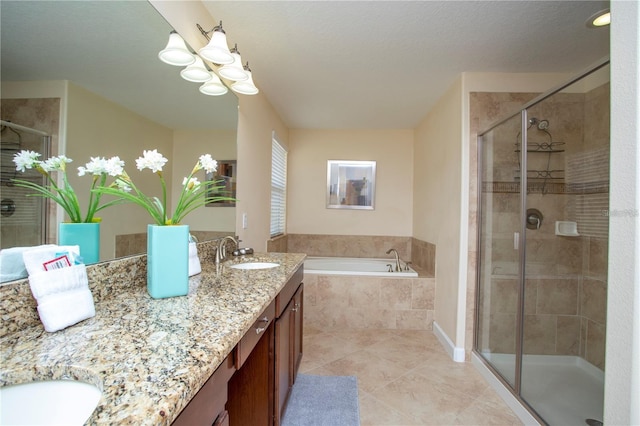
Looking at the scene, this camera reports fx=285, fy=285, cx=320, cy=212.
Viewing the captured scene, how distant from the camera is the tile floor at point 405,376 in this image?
1.74 meters

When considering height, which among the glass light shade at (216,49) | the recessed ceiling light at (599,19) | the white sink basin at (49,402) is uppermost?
the recessed ceiling light at (599,19)

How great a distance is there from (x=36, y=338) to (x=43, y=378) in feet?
0.62

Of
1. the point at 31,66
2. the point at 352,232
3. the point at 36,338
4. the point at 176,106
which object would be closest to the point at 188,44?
the point at 176,106

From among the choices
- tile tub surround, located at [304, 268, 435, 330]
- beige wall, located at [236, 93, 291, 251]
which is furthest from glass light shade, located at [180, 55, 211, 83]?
tile tub surround, located at [304, 268, 435, 330]

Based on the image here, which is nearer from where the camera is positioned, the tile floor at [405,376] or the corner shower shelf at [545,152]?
the tile floor at [405,376]

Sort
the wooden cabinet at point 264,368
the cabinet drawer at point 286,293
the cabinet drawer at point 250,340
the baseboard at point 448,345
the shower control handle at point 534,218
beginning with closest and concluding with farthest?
the cabinet drawer at point 250,340, the wooden cabinet at point 264,368, the cabinet drawer at point 286,293, the shower control handle at point 534,218, the baseboard at point 448,345

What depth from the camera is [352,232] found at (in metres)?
4.05

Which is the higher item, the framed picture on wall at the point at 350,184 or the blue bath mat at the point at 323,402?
the framed picture on wall at the point at 350,184

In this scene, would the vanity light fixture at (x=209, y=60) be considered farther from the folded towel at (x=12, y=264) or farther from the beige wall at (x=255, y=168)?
the folded towel at (x=12, y=264)

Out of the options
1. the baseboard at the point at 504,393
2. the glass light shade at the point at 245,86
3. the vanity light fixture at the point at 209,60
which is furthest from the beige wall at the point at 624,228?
the glass light shade at the point at 245,86

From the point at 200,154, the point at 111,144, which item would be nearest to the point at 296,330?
the point at 200,154

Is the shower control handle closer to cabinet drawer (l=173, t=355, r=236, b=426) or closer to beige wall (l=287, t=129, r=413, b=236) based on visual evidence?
beige wall (l=287, t=129, r=413, b=236)

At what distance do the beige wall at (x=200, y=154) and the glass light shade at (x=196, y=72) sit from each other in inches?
10.8

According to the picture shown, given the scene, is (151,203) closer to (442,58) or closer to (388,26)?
(388,26)
